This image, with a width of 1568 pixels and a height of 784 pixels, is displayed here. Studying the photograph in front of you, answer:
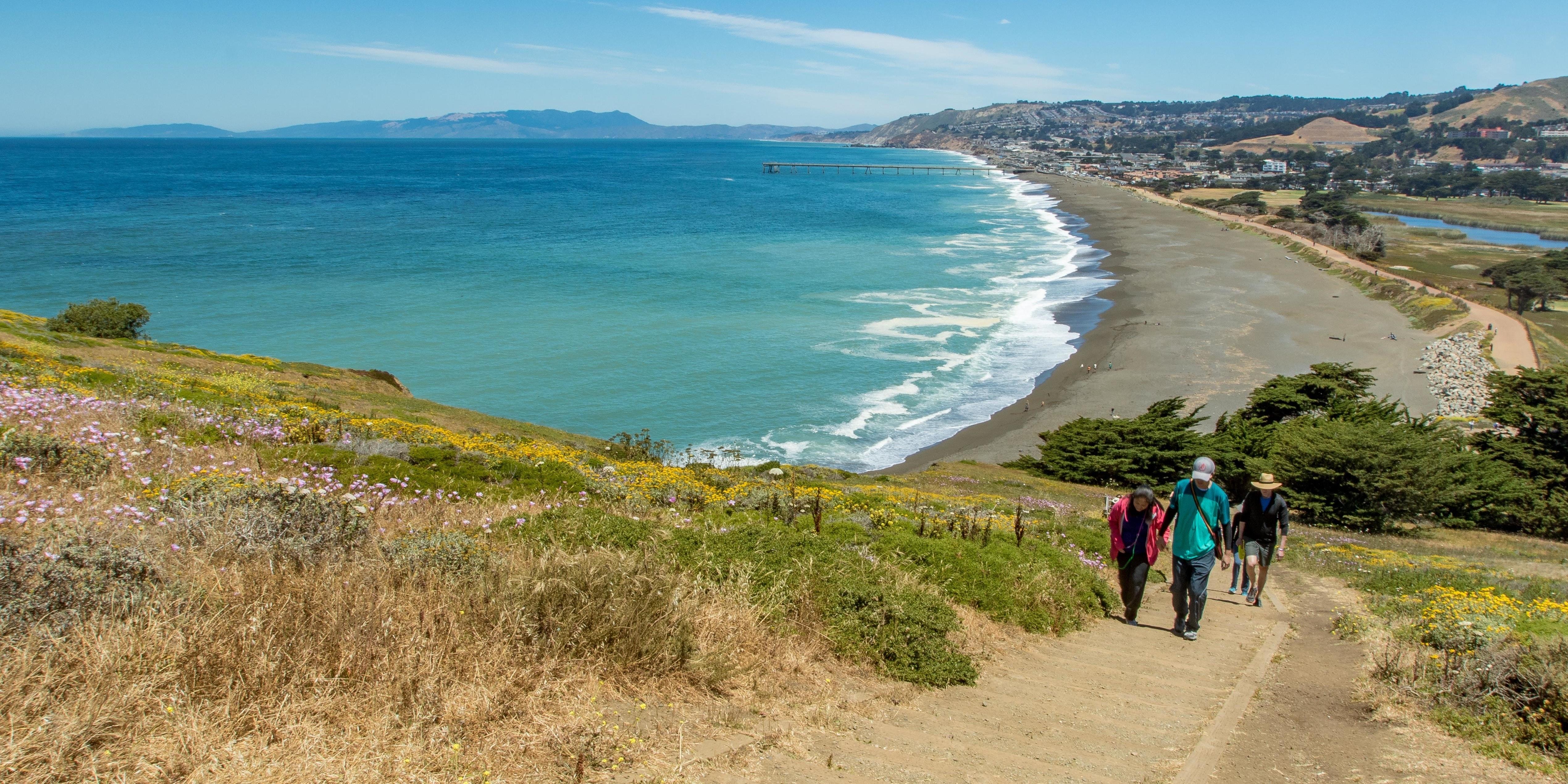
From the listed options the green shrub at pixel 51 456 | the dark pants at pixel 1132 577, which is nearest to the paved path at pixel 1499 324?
the dark pants at pixel 1132 577

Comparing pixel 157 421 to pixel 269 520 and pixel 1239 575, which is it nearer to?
pixel 269 520

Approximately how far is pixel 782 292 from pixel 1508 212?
113 metres

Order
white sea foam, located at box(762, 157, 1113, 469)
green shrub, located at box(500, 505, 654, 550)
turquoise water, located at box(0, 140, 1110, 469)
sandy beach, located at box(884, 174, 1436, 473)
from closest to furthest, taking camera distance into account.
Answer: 1. green shrub, located at box(500, 505, 654, 550)
2. white sea foam, located at box(762, 157, 1113, 469)
3. sandy beach, located at box(884, 174, 1436, 473)
4. turquoise water, located at box(0, 140, 1110, 469)

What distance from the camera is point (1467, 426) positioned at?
26.8 m

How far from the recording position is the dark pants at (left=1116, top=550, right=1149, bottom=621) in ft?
24.9

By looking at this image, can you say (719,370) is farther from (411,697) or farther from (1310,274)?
(1310,274)

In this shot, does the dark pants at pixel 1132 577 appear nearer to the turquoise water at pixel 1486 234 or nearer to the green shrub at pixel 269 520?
the green shrub at pixel 269 520

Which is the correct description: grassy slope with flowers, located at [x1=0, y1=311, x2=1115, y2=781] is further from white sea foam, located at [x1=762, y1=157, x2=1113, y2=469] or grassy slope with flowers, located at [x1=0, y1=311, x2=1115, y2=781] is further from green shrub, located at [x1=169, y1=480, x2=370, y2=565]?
white sea foam, located at [x1=762, y1=157, x2=1113, y2=469]

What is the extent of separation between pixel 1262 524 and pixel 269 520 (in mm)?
8542

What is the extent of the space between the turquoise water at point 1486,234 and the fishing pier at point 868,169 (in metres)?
85.9

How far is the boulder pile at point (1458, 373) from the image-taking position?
104 ft

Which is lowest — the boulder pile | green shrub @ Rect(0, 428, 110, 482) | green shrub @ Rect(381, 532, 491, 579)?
the boulder pile

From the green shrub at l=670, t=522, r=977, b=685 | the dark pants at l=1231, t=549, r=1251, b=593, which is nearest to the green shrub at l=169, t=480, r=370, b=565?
the green shrub at l=670, t=522, r=977, b=685

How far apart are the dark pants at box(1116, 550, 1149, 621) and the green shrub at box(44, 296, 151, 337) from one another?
26.3 metres
